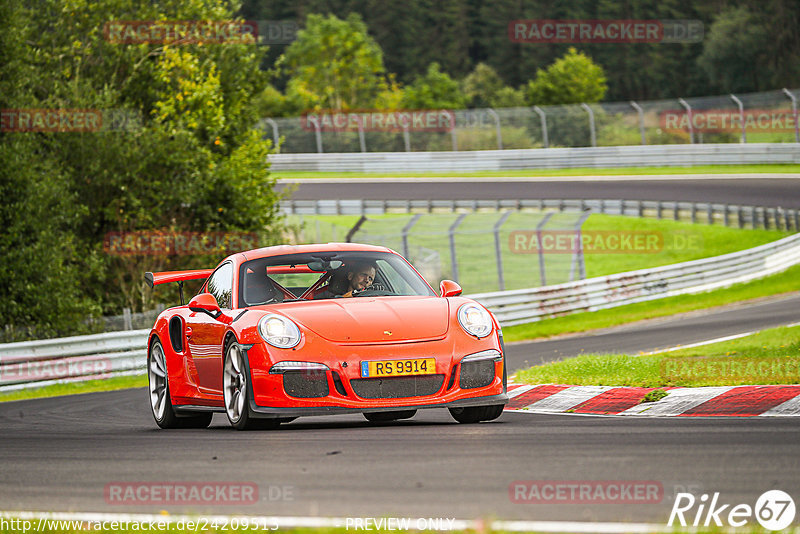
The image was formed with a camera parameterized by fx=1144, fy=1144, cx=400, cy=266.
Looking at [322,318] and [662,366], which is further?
[662,366]

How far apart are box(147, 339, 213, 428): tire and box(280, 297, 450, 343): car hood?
1.85 m

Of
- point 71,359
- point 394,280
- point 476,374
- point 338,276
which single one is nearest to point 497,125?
point 71,359

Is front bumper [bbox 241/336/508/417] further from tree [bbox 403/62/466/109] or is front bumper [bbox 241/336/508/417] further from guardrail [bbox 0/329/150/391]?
tree [bbox 403/62/466/109]

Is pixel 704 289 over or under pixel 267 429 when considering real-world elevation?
under

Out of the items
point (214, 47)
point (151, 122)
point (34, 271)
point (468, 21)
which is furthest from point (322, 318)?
point (468, 21)

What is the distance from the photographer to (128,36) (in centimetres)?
2669

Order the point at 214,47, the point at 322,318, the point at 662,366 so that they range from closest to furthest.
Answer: the point at 322,318 → the point at 662,366 → the point at 214,47

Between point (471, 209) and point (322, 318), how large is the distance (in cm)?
3235

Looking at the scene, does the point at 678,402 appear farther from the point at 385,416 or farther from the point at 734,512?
the point at 734,512

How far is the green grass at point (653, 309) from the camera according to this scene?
77.5 feet

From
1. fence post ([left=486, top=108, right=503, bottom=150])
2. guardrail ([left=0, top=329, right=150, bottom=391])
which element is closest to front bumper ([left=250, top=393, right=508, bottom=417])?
guardrail ([left=0, top=329, right=150, bottom=391])

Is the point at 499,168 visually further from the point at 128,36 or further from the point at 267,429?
the point at 267,429

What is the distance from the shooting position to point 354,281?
351 inches

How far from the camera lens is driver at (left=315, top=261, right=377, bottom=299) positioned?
349 inches
